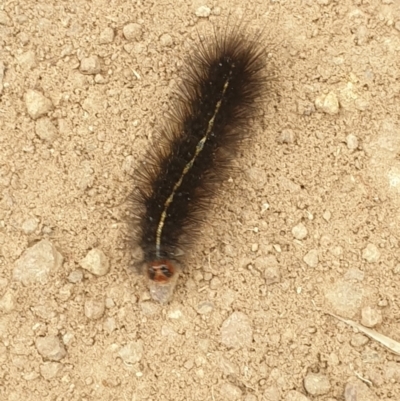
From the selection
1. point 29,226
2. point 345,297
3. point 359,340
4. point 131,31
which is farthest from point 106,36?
point 359,340

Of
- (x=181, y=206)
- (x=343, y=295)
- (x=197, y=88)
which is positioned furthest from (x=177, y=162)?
(x=343, y=295)

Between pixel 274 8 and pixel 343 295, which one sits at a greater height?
pixel 274 8

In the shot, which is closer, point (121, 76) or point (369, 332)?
point (369, 332)

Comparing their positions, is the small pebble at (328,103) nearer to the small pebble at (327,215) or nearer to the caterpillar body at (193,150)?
the caterpillar body at (193,150)

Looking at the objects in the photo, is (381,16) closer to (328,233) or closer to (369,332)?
(328,233)

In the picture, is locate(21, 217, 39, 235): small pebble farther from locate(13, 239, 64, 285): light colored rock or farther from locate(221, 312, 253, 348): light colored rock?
locate(221, 312, 253, 348): light colored rock

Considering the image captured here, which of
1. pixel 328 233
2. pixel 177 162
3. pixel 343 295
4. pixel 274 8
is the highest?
pixel 274 8

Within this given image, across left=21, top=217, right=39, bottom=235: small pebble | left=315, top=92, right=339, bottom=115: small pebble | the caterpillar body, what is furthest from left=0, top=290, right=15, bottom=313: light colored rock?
left=315, top=92, right=339, bottom=115: small pebble
